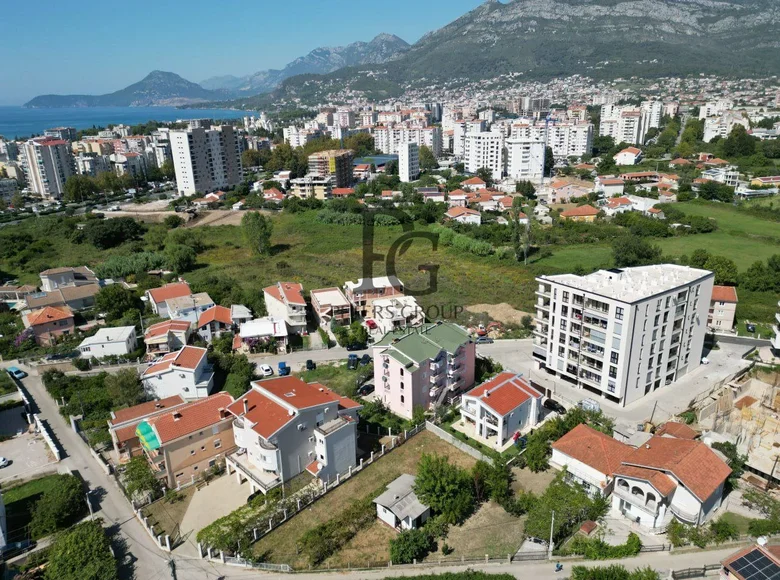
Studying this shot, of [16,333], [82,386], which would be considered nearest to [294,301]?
[82,386]

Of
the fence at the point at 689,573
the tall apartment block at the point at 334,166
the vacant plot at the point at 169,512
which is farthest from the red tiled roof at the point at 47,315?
the tall apartment block at the point at 334,166

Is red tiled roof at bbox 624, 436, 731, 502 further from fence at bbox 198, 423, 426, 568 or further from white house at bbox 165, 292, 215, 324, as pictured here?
white house at bbox 165, 292, 215, 324

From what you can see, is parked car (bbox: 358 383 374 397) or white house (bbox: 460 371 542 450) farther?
parked car (bbox: 358 383 374 397)

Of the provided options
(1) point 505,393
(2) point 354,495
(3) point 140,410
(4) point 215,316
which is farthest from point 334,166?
(2) point 354,495

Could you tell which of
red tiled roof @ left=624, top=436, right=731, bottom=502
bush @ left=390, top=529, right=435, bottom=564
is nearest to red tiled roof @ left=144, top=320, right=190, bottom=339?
bush @ left=390, top=529, right=435, bottom=564

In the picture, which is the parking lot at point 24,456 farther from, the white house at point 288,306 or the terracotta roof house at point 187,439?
the white house at point 288,306

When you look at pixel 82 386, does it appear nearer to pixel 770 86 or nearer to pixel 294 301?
pixel 294 301

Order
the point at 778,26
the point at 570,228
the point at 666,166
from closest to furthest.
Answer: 1. the point at 570,228
2. the point at 666,166
3. the point at 778,26
